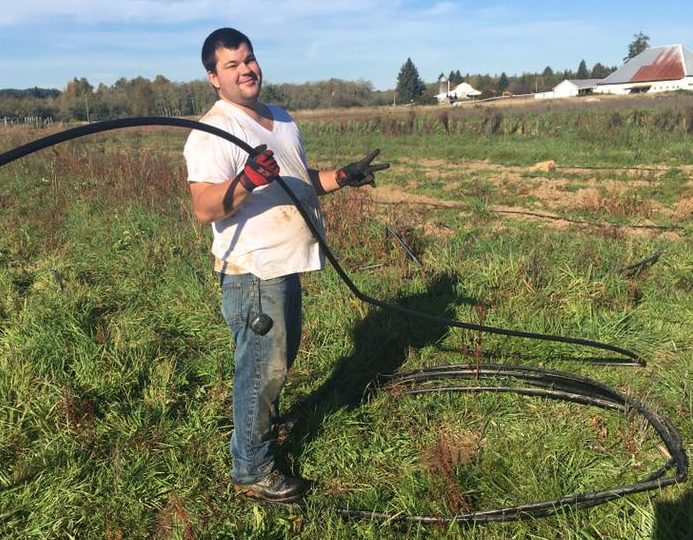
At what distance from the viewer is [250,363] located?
228 cm

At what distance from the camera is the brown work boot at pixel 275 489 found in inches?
94.0

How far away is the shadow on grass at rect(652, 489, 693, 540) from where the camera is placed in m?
2.07

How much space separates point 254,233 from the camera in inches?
85.4

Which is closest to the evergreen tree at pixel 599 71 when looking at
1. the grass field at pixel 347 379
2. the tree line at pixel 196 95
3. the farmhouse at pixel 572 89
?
the tree line at pixel 196 95

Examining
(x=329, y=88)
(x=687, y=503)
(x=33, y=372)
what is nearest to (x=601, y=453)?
(x=687, y=503)

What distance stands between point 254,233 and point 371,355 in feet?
5.68

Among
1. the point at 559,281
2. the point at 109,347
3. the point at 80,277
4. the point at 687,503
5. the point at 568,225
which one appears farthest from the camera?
the point at 568,225

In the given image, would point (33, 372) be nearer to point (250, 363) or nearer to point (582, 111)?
point (250, 363)

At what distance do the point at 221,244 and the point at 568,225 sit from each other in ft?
20.3

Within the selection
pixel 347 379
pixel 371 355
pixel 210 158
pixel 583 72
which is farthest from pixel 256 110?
pixel 583 72

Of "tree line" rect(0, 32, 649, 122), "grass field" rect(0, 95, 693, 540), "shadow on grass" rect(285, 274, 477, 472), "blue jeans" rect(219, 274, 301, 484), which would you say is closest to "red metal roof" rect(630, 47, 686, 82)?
"tree line" rect(0, 32, 649, 122)

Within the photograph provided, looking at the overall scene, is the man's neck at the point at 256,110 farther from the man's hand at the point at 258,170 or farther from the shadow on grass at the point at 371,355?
the shadow on grass at the point at 371,355

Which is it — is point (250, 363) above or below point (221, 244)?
below

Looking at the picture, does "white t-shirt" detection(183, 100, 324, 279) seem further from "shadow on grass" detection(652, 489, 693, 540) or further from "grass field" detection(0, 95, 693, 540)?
"shadow on grass" detection(652, 489, 693, 540)
